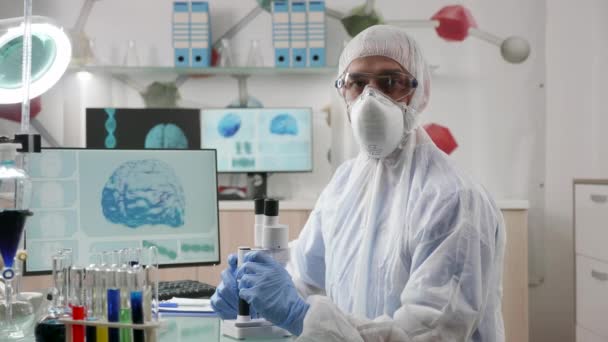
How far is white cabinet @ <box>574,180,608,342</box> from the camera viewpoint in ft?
9.74

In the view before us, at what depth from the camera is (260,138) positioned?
12.5 feet

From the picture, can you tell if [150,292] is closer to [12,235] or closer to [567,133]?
[12,235]

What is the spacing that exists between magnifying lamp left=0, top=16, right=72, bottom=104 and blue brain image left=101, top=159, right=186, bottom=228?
1.12 ft

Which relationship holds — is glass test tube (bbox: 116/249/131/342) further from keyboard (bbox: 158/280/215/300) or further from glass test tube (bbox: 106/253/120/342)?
keyboard (bbox: 158/280/215/300)

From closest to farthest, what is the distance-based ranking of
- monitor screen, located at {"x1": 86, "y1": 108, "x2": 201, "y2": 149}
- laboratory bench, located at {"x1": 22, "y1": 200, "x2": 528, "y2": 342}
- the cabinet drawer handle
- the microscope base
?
the microscope base → the cabinet drawer handle → laboratory bench, located at {"x1": 22, "y1": 200, "x2": 528, "y2": 342} → monitor screen, located at {"x1": 86, "y1": 108, "x2": 201, "y2": 149}

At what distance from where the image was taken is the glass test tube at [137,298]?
1.12m

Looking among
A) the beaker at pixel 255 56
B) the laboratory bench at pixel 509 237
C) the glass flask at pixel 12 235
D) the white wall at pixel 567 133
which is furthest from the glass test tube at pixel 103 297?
the white wall at pixel 567 133

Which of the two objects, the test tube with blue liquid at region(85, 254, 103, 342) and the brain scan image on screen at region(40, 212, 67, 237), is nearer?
the test tube with blue liquid at region(85, 254, 103, 342)

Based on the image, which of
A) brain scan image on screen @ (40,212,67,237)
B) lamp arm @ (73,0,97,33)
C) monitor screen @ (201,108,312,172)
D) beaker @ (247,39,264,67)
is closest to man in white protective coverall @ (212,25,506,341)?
brain scan image on screen @ (40,212,67,237)

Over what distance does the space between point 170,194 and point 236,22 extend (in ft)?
7.37

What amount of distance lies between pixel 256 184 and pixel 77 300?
8.78 ft

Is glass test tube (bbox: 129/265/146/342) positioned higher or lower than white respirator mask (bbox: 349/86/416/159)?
lower

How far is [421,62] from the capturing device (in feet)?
5.78

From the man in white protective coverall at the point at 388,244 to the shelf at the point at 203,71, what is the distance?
1949 millimetres
